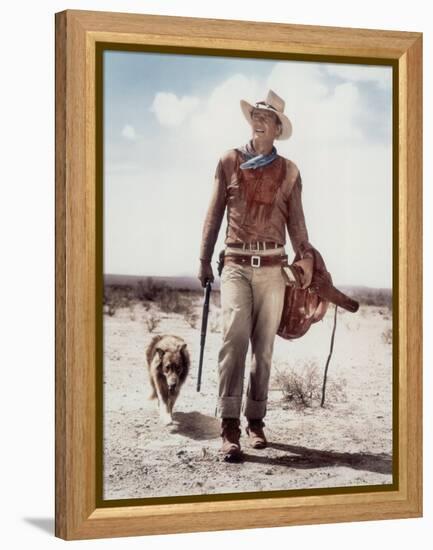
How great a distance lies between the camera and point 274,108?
21.8 feet

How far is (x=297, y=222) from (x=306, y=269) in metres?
0.20

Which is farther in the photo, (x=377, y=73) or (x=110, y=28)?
(x=377, y=73)

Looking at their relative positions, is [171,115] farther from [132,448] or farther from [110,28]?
[132,448]

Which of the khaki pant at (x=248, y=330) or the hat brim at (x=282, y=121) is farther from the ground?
the hat brim at (x=282, y=121)

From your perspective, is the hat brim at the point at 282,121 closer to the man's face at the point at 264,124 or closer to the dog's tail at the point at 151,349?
the man's face at the point at 264,124

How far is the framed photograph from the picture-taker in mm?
6312

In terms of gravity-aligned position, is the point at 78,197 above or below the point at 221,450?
above

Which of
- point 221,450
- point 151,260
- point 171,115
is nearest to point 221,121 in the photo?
point 171,115

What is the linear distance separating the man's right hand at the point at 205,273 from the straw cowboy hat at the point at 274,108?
0.59m

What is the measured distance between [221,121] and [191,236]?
0.47m

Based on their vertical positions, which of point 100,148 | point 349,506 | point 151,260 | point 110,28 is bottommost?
point 349,506

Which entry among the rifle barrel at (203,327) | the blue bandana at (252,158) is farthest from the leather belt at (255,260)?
the blue bandana at (252,158)

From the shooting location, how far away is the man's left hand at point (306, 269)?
6.71 meters

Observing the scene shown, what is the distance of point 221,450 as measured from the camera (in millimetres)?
6535
